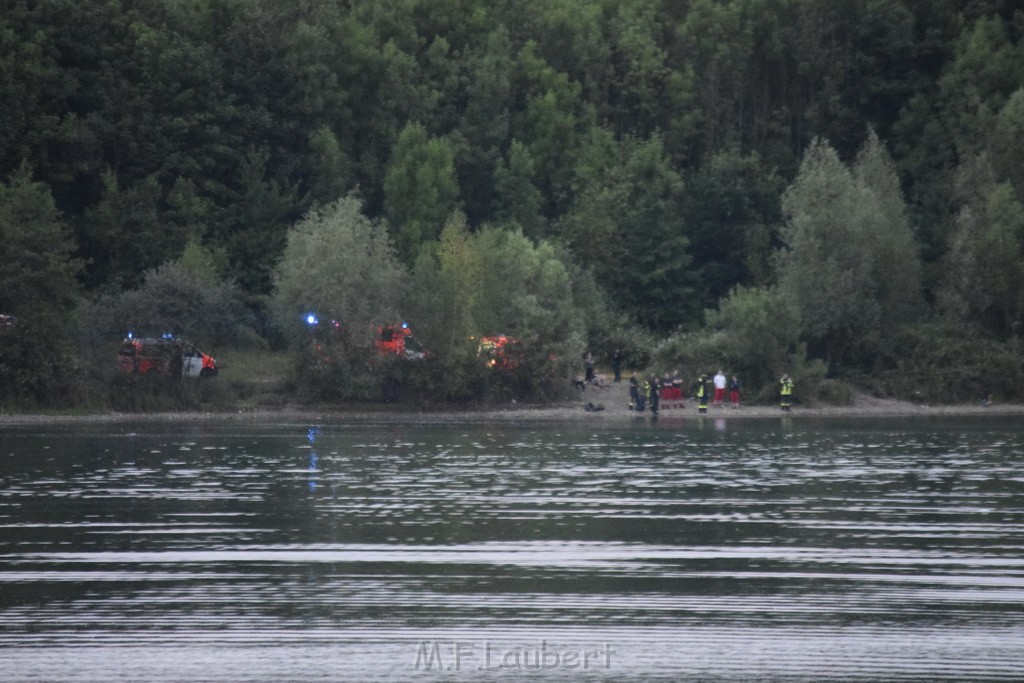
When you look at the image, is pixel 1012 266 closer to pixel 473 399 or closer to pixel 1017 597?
pixel 473 399

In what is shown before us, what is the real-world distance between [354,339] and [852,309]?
22.0 m

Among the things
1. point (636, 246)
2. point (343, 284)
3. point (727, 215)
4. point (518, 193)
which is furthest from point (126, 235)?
point (727, 215)

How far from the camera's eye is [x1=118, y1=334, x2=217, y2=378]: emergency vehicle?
61.0m

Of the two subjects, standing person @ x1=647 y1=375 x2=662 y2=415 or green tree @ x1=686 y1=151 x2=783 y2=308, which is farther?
green tree @ x1=686 y1=151 x2=783 y2=308

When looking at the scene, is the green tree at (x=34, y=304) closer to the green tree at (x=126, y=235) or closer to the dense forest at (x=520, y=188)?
the dense forest at (x=520, y=188)

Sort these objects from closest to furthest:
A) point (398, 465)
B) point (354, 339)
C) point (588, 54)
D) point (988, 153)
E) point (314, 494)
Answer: point (314, 494) < point (398, 465) < point (354, 339) < point (988, 153) < point (588, 54)

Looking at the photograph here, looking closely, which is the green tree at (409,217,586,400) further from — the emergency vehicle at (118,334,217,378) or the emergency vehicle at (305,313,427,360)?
the emergency vehicle at (118,334,217,378)

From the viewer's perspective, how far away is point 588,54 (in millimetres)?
93750

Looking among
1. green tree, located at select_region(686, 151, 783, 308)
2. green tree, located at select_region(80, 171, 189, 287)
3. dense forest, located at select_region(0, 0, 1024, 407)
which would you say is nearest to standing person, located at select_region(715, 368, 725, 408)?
dense forest, located at select_region(0, 0, 1024, 407)

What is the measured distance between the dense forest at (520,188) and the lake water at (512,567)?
21.6 m

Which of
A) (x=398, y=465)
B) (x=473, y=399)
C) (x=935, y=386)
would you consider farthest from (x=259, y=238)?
(x=398, y=465)

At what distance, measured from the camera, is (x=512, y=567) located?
2319cm

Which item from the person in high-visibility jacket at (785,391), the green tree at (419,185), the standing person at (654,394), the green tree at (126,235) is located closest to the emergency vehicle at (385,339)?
the standing person at (654,394)

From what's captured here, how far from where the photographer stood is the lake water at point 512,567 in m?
17.7
